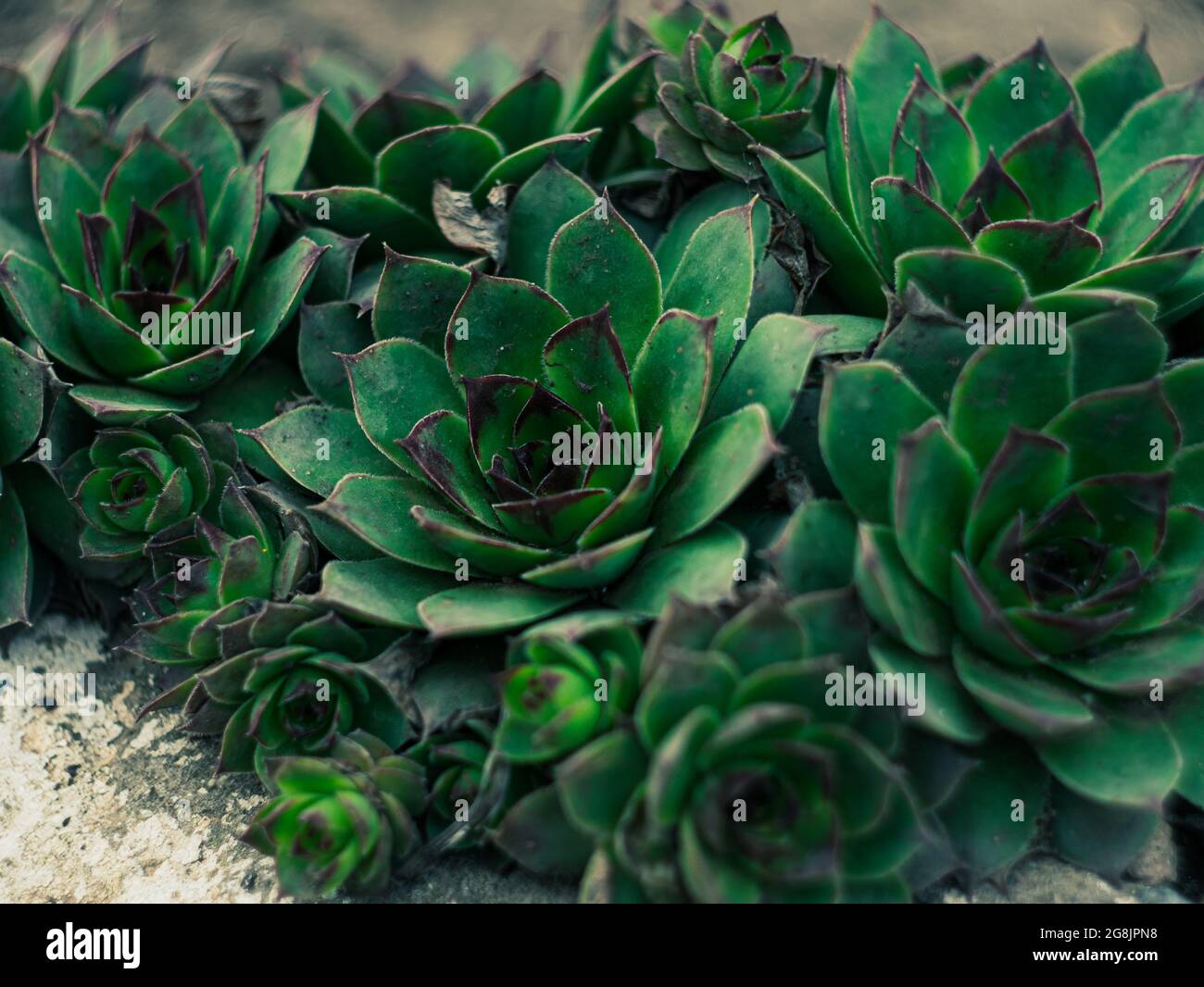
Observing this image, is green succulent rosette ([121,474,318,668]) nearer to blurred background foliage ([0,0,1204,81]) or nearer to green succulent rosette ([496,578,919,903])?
green succulent rosette ([496,578,919,903])

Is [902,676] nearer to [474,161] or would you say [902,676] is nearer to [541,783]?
[541,783]

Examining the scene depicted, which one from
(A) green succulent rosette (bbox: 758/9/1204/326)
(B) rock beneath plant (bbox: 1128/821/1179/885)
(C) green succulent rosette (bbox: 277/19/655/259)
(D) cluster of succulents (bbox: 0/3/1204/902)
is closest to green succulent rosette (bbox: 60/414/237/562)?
(D) cluster of succulents (bbox: 0/3/1204/902)

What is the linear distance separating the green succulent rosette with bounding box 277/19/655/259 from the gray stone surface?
0.97 metres

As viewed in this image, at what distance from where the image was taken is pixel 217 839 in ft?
6.09

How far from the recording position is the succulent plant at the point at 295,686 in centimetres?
174

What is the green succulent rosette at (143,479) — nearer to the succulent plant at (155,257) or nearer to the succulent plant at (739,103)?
the succulent plant at (155,257)

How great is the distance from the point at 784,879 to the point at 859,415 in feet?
2.11

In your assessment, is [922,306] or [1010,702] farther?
[922,306]

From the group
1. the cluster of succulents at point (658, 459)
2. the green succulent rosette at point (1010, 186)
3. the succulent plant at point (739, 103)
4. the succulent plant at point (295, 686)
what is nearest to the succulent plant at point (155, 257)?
the cluster of succulents at point (658, 459)

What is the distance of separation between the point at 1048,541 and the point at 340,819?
1096mm

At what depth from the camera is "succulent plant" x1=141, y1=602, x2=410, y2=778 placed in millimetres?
1737

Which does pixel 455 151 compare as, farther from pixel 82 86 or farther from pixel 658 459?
pixel 82 86

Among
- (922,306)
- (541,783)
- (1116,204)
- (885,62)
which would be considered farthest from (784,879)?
(885,62)

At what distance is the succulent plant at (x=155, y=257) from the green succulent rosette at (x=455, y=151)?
0.39ft
